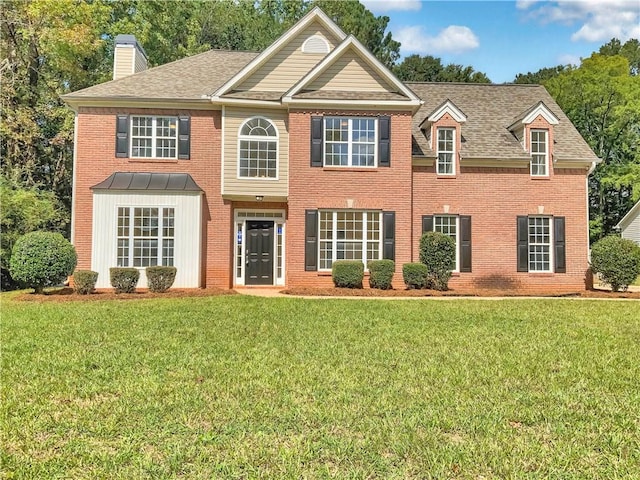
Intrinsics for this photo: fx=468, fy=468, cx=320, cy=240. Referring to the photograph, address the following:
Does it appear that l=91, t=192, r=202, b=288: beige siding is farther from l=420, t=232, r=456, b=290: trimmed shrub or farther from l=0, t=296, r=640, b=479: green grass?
l=420, t=232, r=456, b=290: trimmed shrub

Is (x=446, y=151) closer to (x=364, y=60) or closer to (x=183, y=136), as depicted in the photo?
(x=364, y=60)

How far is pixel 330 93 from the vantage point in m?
15.3

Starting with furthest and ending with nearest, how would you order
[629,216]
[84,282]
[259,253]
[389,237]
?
[629,216] < [259,253] < [389,237] < [84,282]

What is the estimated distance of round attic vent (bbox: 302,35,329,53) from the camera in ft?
53.5

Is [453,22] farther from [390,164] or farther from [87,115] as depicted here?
[87,115]

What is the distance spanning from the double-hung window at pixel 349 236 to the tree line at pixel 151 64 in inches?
430

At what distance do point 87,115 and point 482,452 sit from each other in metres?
16.1

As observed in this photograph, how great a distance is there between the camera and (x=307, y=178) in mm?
15367

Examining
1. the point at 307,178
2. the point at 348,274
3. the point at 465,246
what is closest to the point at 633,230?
the point at 465,246

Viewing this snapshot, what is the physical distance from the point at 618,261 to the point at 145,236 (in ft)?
49.4

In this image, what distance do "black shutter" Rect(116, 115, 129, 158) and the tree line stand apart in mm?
4805

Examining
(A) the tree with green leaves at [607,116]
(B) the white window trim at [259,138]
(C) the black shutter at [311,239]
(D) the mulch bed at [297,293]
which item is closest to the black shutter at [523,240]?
(D) the mulch bed at [297,293]

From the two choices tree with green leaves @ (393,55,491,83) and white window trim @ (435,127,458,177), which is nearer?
white window trim @ (435,127,458,177)

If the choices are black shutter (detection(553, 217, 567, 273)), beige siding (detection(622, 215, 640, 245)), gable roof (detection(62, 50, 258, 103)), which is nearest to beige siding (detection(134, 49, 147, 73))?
gable roof (detection(62, 50, 258, 103))
